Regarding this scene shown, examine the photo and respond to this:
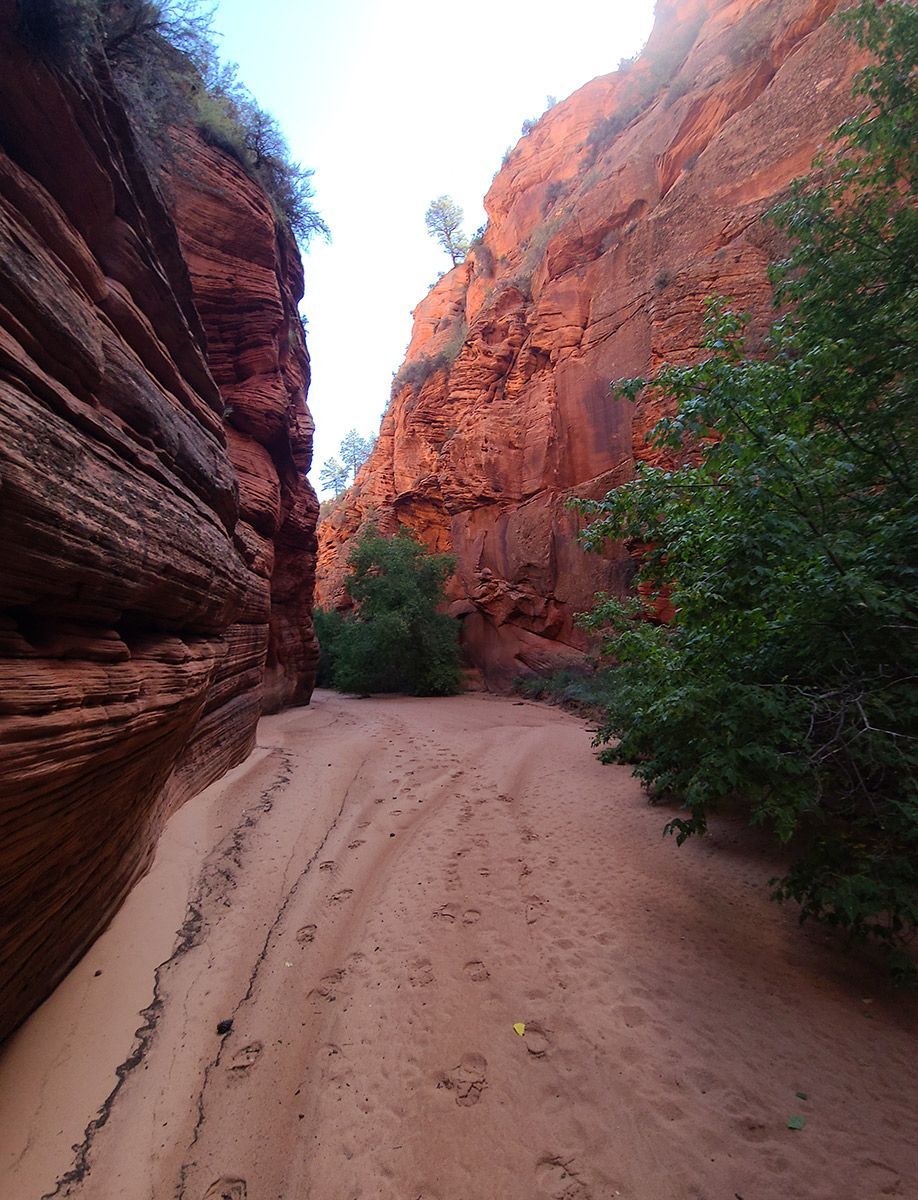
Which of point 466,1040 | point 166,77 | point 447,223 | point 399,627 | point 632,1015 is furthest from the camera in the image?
point 447,223

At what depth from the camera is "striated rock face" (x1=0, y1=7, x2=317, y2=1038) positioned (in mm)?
2240

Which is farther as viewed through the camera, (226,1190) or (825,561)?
(825,561)

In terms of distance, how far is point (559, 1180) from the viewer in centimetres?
219

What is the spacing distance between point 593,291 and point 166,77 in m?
15.3

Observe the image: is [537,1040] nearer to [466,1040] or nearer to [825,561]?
[466,1040]

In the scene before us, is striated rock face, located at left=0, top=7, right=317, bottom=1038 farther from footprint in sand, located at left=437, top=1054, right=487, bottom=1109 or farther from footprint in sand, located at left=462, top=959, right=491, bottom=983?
footprint in sand, located at left=462, top=959, right=491, bottom=983

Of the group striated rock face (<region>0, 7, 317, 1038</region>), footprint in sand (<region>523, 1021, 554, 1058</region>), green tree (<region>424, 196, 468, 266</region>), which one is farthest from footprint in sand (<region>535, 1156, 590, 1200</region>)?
green tree (<region>424, 196, 468, 266</region>)

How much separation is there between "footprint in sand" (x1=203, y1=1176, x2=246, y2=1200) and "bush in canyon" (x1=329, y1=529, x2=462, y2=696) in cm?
1604

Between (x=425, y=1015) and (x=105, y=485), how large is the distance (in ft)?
12.2

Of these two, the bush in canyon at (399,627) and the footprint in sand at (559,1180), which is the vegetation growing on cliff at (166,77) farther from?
the bush in canyon at (399,627)

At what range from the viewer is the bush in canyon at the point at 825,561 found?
9.92 feet

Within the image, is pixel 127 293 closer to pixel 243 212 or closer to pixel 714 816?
pixel 243 212

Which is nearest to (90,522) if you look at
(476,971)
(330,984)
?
(330,984)

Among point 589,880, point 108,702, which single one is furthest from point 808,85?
point 108,702
